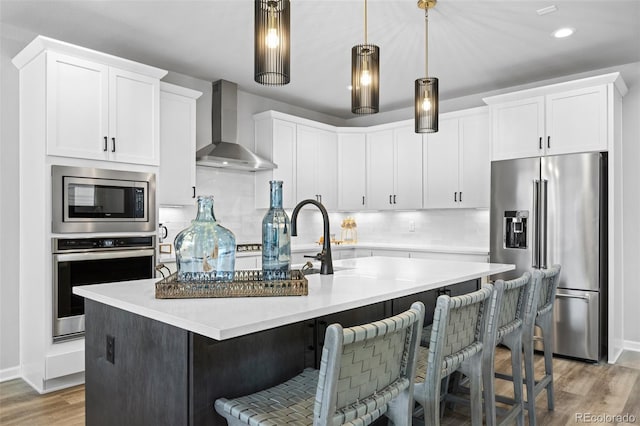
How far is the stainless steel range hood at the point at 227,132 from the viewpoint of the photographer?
4598mm

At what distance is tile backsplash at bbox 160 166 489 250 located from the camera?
479cm

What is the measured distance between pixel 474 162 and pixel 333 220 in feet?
7.01

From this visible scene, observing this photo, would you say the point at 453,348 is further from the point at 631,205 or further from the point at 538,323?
the point at 631,205

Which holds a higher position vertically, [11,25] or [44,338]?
[11,25]

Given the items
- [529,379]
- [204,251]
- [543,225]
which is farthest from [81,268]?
[543,225]

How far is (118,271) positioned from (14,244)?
2.76 feet

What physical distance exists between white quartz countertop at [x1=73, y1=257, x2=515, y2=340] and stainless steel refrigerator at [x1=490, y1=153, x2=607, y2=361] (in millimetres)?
1886

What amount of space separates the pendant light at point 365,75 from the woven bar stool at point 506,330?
3.84 feet

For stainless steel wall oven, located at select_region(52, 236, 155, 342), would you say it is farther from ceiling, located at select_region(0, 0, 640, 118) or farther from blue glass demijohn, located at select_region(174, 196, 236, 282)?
blue glass demijohn, located at select_region(174, 196, 236, 282)

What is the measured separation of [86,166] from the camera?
3322mm

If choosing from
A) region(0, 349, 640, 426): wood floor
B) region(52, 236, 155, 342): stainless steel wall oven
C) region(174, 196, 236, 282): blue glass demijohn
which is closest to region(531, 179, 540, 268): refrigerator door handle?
region(0, 349, 640, 426): wood floor

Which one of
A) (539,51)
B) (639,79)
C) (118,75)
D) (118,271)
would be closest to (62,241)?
(118,271)

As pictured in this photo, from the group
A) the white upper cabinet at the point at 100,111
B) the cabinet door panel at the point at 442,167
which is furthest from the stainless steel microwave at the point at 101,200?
the cabinet door panel at the point at 442,167

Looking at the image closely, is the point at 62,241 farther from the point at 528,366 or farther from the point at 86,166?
the point at 528,366
